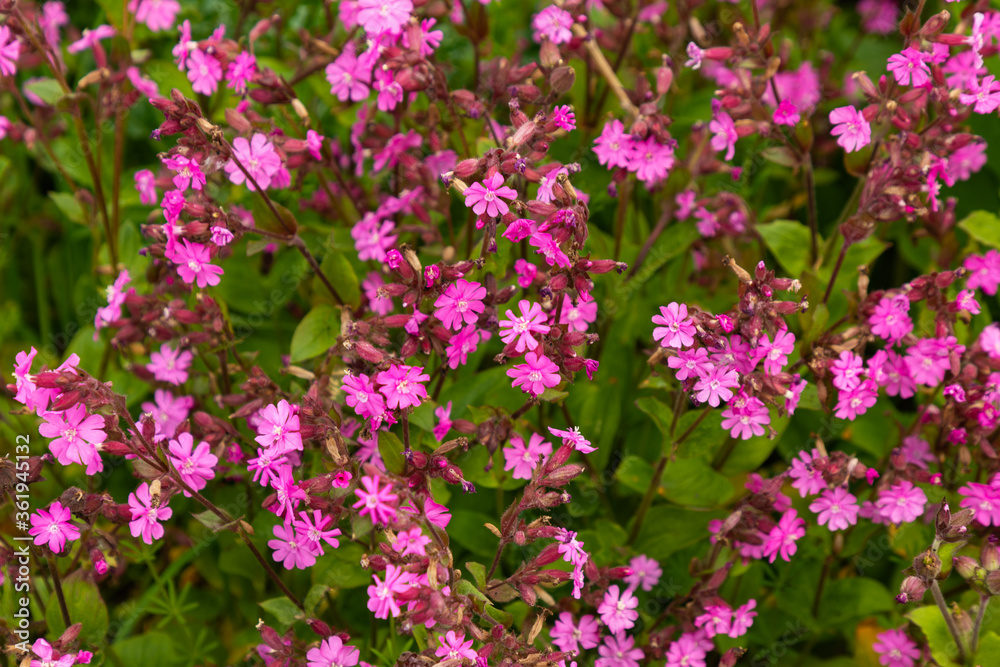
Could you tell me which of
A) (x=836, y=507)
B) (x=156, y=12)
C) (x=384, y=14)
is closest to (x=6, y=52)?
(x=156, y=12)

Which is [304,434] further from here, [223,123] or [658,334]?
[223,123]

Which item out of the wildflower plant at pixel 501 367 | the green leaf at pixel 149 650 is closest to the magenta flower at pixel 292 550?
the wildflower plant at pixel 501 367

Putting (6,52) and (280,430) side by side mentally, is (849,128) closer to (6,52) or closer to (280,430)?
(280,430)

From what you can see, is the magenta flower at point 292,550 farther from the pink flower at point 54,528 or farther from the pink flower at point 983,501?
the pink flower at point 983,501

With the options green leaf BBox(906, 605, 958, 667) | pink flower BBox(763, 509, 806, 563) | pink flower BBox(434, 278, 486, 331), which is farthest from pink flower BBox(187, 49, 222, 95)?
green leaf BBox(906, 605, 958, 667)

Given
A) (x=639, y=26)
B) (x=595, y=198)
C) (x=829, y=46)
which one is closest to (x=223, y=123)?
(x=595, y=198)

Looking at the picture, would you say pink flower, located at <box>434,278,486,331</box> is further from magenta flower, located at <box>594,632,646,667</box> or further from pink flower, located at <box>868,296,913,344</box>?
pink flower, located at <box>868,296,913,344</box>

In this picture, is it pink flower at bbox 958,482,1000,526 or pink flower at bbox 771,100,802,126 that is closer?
pink flower at bbox 958,482,1000,526
